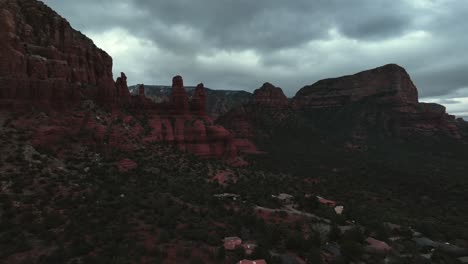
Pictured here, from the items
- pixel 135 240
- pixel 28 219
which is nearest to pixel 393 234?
pixel 135 240

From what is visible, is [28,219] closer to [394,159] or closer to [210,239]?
[210,239]

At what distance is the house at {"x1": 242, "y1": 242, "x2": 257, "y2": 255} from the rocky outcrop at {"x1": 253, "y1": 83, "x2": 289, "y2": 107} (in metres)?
117

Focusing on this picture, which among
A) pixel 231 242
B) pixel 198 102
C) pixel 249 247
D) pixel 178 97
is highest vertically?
pixel 178 97

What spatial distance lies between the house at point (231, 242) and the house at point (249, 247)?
1.49 feet

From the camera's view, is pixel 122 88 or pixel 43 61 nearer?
pixel 43 61

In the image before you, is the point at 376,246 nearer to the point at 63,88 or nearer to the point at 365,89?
the point at 63,88

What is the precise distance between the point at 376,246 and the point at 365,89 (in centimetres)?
13482

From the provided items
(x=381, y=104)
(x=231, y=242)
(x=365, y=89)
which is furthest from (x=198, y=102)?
(x=365, y=89)

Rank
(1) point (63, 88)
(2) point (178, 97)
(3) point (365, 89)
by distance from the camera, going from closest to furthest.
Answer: (1) point (63, 88)
(2) point (178, 97)
(3) point (365, 89)

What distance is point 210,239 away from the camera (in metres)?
18.1

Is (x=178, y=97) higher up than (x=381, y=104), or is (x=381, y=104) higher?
(x=381, y=104)

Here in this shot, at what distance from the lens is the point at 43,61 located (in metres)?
32.8

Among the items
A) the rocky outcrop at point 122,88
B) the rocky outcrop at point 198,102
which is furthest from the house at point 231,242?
the rocky outcrop at point 198,102

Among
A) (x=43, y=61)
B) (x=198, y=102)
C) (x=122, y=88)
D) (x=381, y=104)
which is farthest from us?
(x=381, y=104)
